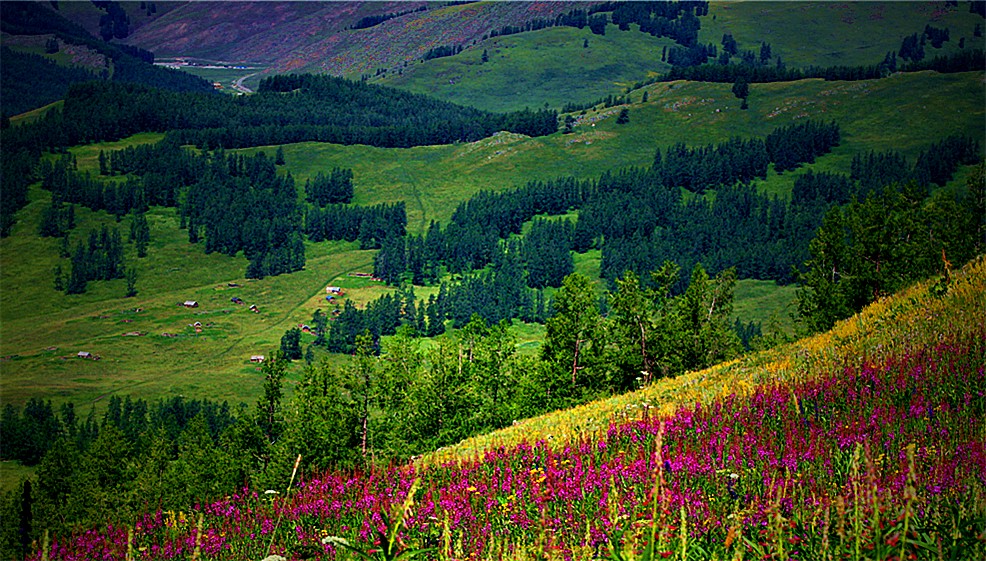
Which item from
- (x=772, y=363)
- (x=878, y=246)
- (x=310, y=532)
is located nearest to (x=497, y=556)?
(x=310, y=532)

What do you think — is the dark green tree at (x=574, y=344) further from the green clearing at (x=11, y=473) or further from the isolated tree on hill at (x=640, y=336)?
the green clearing at (x=11, y=473)

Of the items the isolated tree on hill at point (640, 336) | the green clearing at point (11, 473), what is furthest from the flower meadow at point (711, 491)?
the green clearing at point (11, 473)

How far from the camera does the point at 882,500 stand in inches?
314

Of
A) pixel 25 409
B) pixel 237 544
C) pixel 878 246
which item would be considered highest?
pixel 237 544

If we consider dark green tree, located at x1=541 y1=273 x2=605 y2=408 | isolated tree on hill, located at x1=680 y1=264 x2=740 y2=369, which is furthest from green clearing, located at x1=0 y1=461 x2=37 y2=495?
isolated tree on hill, located at x1=680 y1=264 x2=740 y2=369

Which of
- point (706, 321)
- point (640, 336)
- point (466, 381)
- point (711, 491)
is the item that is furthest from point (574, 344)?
point (711, 491)

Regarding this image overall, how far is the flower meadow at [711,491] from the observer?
7.61m

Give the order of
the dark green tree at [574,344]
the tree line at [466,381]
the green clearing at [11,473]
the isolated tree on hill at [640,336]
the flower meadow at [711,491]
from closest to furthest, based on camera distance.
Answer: the flower meadow at [711,491] < the tree line at [466,381] < the dark green tree at [574,344] < the isolated tree on hill at [640,336] < the green clearing at [11,473]

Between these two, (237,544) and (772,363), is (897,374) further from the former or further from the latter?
(237,544)

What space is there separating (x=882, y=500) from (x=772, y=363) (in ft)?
49.3

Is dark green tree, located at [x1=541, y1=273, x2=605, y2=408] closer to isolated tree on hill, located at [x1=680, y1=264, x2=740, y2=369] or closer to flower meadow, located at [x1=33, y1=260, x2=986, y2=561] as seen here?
isolated tree on hill, located at [x1=680, y1=264, x2=740, y2=369]

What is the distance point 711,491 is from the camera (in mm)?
10484

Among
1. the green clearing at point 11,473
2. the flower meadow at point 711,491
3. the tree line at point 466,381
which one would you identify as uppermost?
the flower meadow at point 711,491

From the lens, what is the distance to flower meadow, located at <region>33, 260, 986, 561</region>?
25.0 feet
